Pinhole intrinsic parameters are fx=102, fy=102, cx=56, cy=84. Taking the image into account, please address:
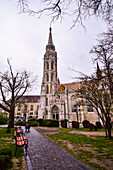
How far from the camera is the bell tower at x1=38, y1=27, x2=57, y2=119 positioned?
35.4m

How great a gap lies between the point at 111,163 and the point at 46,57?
4341 centimetres

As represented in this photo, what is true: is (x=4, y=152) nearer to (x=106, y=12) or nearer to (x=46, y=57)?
(x=106, y=12)

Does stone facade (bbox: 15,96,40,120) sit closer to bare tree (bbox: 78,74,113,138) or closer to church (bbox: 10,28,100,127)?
church (bbox: 10,28,100,127)

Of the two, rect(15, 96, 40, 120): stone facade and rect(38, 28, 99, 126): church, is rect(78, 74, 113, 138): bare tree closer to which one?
rect(38, 28, 99, 126): church

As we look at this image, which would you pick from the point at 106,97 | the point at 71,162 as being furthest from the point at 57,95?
the point at 71,162

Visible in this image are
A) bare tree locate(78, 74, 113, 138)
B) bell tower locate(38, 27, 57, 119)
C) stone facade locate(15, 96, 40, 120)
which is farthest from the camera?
stone facade locate(15, 96, 40, 120)

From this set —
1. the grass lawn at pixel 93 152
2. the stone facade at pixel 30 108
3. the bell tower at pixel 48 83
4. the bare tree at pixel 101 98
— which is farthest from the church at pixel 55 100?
the stone facade at pixel 30 108

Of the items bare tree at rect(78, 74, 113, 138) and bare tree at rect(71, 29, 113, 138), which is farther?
bare tree at rect(78, 74, 113, 138)

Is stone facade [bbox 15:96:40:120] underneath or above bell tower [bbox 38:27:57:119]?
underneath

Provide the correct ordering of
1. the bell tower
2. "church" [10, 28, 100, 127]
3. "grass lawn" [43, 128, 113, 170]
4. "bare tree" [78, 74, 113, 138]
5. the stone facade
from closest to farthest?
1. "grass lawn" [43, 128, 113, 170]
2. "bare tree" [78, 74, 113, 138]
3. "church" [10, 28, 100, 127]
4. the bell tower
5. the stone facade

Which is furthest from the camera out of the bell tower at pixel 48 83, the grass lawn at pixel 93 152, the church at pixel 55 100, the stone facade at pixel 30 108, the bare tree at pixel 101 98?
the stone facade at pixel 30 108

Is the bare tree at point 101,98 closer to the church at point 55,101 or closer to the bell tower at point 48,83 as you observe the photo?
the church at point 55,101

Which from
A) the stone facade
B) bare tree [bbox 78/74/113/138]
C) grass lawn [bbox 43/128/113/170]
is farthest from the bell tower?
the stone facade

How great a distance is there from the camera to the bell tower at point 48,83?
35406mm
